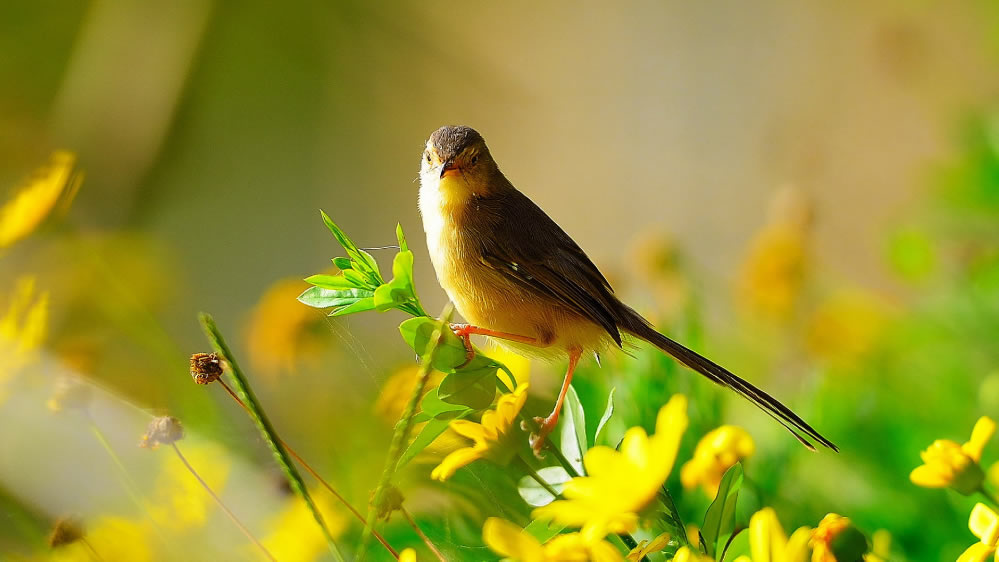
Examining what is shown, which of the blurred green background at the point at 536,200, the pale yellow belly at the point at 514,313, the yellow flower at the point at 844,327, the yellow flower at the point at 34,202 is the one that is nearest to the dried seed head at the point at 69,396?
the blurred green background at the point at 536,200

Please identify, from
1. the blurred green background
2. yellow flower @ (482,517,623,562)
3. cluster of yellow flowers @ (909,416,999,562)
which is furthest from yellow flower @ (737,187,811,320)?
yellow flower @ (482,517,623,562)

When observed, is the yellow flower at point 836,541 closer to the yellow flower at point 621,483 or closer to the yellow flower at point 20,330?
the yellow flower at point 621,483

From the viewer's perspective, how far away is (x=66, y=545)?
1.06 feet

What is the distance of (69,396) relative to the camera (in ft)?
1.16

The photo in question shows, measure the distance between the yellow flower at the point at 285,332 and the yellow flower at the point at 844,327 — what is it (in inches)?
26.6

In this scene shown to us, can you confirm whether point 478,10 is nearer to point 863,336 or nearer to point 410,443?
Answer: point 863,336

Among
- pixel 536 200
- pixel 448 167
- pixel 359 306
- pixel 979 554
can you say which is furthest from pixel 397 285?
pixel 536 200

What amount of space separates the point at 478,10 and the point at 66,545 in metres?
2.66

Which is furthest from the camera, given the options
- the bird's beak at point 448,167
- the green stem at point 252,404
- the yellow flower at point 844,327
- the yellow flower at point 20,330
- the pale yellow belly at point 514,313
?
the yellow flower at point 844,327

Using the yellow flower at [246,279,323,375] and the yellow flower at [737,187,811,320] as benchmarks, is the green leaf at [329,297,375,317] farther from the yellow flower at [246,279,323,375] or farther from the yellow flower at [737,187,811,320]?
the yellow flower at [737,187,811,320]

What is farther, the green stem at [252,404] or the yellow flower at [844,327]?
the yellow flower at [844,327]

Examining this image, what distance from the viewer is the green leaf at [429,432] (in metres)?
0.31

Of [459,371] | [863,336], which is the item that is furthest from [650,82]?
[459,371]

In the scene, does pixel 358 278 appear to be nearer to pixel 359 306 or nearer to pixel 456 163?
pixel 359 306
